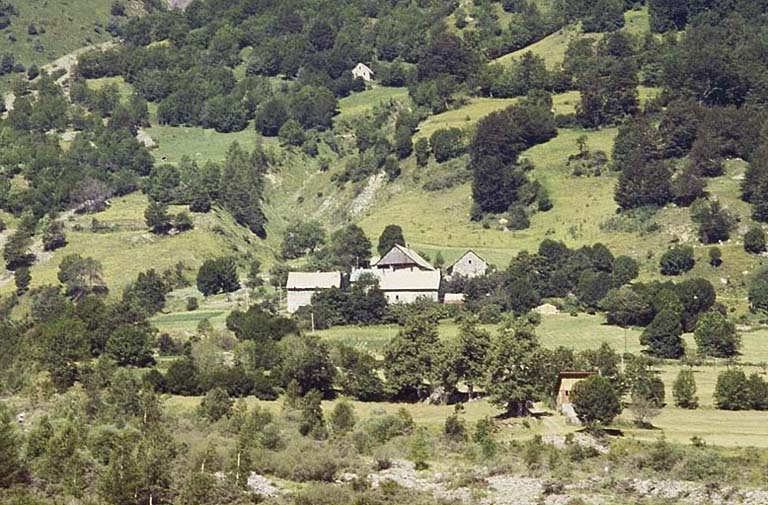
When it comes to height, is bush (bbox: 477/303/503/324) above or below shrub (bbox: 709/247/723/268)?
below

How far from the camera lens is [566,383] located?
65.7 metres

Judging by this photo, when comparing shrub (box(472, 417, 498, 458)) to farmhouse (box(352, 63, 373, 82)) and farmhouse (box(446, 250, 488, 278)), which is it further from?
farmhouse (box(352, 63, 373, 82))

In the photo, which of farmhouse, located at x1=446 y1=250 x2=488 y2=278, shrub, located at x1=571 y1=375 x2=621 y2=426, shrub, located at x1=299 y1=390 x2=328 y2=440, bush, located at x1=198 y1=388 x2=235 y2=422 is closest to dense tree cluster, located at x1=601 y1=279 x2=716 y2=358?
farmhouse, located at x1=446 y1=250 x2=488 y2=278

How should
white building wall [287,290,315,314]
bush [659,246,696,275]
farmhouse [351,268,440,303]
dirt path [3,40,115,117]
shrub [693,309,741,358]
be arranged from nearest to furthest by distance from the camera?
1. shrub [693,309,741,358]
2. white building wall [287,290,315,314]
3. farmhouse [351,268,440,303]
4. bush [659,246,696,275]
5. dirt path [3,40,115,117]

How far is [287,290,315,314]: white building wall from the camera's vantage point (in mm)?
92250

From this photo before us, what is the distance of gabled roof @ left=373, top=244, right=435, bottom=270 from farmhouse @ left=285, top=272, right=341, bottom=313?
171 inches

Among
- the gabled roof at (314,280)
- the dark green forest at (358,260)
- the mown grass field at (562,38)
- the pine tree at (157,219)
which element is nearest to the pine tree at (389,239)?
the dark green forest at (358,260)

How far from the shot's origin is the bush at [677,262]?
93.9 metres

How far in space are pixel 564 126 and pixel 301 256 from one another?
2680cm

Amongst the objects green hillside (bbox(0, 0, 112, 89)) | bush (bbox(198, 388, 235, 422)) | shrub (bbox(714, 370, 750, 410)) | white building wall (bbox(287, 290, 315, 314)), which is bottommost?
bush (bbox(198, 388, 235, 422))

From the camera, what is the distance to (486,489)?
53.2m

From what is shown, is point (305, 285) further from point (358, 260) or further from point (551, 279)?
point (551, 279)

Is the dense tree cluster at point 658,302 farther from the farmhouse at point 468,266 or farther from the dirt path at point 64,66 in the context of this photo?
the dirt path at point 64,66

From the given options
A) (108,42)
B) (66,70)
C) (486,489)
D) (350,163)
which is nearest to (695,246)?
(350,163)
